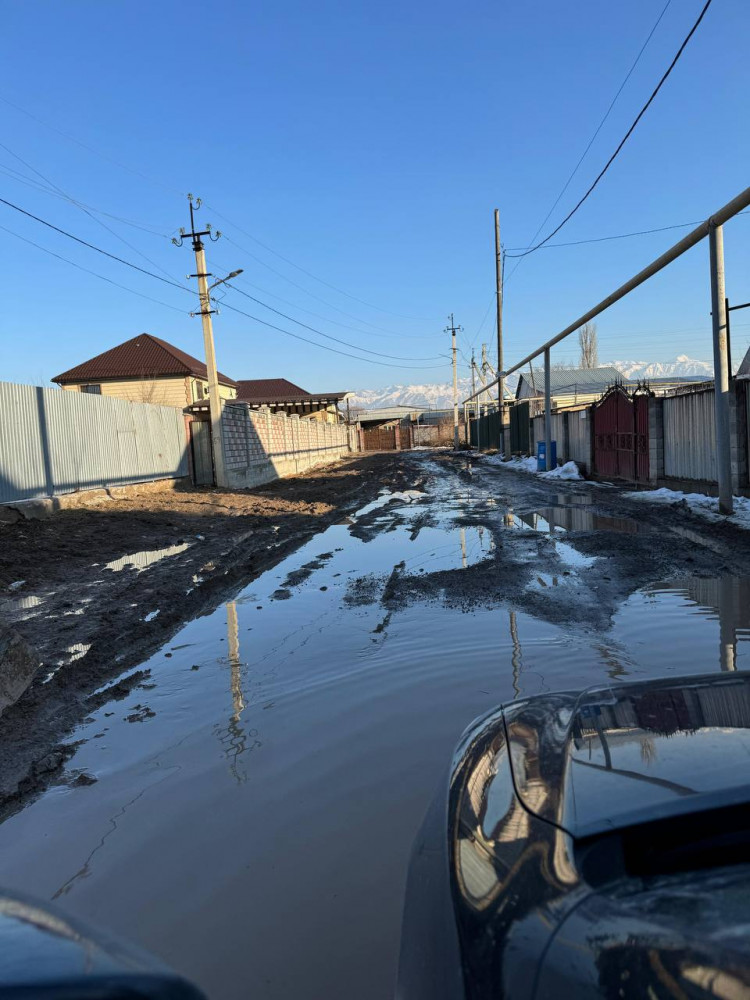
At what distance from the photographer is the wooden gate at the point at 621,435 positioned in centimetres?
1734

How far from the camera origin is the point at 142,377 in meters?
42.2

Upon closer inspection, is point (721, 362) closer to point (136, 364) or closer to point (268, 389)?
point (136, 364)

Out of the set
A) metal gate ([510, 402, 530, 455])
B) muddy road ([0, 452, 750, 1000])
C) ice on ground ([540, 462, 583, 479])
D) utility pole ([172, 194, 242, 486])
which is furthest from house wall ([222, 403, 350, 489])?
muddy road ([0, 452, 750, 1000])

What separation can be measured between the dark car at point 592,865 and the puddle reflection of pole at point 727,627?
2999 mm

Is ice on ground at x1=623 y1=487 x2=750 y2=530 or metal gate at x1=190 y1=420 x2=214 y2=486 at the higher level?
metal gate at x1=190 y1=420 x2=214 y2=486

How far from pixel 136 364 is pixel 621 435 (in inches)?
1293

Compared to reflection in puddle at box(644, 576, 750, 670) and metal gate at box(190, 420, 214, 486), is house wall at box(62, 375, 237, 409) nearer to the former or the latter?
metal gate at box(190, 420, 214, 486)

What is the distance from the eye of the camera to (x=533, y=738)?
183cm

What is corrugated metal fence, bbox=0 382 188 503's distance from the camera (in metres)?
12.7

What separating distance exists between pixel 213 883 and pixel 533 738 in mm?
1466

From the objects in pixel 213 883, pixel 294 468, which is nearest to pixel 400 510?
pixel 213 883

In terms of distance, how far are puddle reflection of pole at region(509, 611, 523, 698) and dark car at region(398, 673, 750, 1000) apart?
2.38 metres

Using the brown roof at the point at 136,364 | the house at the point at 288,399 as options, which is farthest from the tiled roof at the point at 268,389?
the brown roof at the point at 136,364

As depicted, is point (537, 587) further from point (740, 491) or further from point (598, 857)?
point (740, 491)
